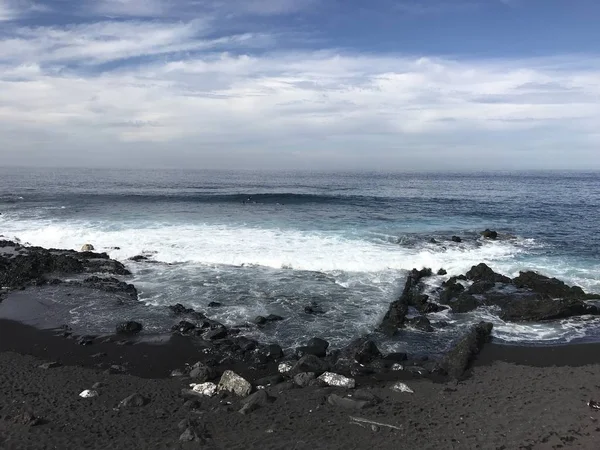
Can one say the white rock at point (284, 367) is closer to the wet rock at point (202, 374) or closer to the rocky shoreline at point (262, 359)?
the rocky shoreline at point (262, 359)

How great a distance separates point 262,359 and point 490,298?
29.7ft

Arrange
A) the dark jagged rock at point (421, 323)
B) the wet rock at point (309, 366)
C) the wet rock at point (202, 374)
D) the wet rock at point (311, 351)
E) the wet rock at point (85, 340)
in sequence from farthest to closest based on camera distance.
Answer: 1. the dark jagged rock at point (421, 323)
2. the wet rock at point (85, 340)
3. the wet rock at point (311, 351)
4. the wet rock at point (309, 366)
5. the wet rock at point (202, 374)

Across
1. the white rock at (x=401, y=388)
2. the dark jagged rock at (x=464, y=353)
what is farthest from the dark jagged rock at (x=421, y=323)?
the white rock at (x=401, y=388)

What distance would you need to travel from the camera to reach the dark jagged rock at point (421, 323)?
12.1 m

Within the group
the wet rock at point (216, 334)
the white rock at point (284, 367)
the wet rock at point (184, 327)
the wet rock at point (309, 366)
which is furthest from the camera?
the wet rock at point (184, 327)

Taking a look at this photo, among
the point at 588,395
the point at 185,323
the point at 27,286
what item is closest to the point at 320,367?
the point at 185,323

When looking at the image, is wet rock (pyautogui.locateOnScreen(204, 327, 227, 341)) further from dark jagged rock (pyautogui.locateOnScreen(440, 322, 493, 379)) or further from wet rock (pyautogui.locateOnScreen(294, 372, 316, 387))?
dark jagged rock (pyautogui.locateOnScreen(440, 322, 493, 379))

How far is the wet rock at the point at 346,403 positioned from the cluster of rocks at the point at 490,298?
158 inches

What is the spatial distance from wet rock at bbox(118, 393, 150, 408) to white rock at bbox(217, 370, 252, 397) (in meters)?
1.47

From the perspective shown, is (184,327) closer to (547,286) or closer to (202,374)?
(202,374)

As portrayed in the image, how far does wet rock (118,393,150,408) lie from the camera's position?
7992 millimetres

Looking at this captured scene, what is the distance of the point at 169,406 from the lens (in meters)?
8.02

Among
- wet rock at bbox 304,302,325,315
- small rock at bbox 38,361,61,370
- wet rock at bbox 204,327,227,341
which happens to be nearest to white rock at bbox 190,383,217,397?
wet rock at bbox 204,327,227,341

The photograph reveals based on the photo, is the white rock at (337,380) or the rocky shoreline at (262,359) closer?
the rocky shoreline at (262,359)
